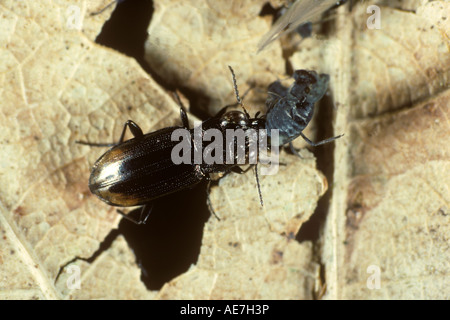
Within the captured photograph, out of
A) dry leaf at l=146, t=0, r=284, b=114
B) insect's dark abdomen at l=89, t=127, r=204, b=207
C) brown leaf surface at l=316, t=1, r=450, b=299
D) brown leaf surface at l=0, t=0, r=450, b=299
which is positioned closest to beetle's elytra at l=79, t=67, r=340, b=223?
insect's dark abdomen at l=89, t=127, r=204, b=207

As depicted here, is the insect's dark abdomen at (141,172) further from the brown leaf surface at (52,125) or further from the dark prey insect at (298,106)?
the dark prey insect at (298,106)

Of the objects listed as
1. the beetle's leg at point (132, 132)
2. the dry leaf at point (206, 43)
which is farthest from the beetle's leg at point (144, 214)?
the dry leaf at point (206, 43)

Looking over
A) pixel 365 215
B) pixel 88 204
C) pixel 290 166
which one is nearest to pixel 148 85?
pixel 88 204

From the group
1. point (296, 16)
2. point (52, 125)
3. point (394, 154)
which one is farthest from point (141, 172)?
point (394, 154)

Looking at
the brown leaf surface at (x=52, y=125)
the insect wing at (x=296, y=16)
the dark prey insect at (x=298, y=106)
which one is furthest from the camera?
the dark prey insect at (x=298, y=106)

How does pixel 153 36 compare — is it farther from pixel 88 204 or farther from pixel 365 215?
pixel 365 215
